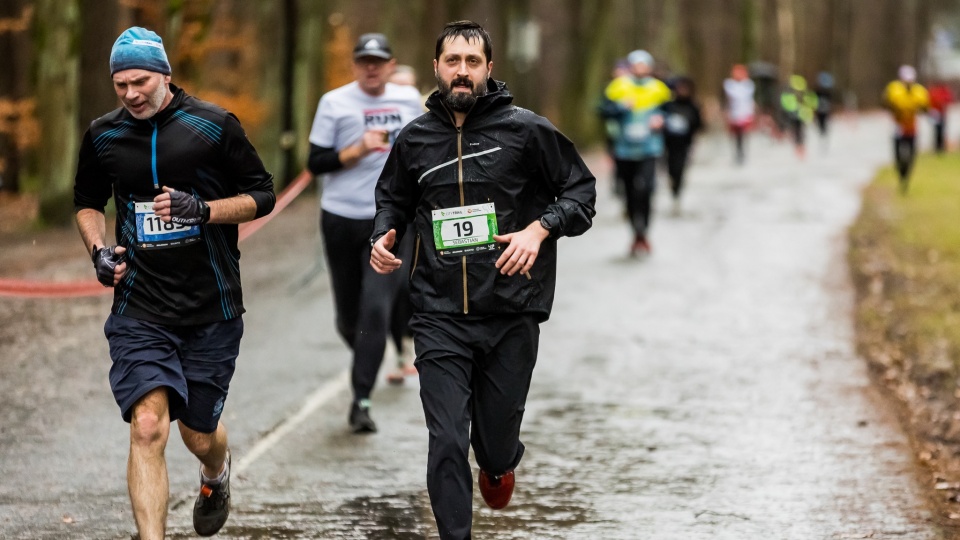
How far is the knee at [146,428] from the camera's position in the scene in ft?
17.9

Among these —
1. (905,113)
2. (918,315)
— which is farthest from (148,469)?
(905,113)

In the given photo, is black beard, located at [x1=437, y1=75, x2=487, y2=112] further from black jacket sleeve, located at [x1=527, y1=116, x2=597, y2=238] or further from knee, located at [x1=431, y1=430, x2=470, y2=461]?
knee, located at [x1=431, y1=430, x2=470, y2=461]

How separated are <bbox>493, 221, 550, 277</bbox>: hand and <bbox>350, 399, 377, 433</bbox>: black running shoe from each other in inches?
125

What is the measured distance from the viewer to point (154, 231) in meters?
5.69

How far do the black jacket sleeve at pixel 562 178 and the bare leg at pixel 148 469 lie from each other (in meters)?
1.60

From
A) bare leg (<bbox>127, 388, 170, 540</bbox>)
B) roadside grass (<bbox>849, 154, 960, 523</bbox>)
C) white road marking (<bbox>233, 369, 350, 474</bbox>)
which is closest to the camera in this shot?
bare leg (<bbox>127, 388, 170, 540</bbox>)

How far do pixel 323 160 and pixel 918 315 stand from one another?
615 centimetres

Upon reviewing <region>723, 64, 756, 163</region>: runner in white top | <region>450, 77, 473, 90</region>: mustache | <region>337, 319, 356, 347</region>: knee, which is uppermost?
<region>450, 77, 473, 90</region>: mustache

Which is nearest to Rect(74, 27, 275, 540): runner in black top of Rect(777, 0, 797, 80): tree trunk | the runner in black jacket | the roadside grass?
the runner in black jacket

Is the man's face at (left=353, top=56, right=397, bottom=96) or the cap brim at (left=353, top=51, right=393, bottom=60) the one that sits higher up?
the cap brim at (left=353, top=51, right=393, bottom=60)

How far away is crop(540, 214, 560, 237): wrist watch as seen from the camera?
5641 mm

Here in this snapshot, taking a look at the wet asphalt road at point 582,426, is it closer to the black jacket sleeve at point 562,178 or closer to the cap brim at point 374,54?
the black jacket sleeve at point 562,178

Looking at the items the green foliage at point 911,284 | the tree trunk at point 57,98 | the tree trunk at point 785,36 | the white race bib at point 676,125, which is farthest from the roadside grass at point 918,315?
the tree trunk at point 785,36

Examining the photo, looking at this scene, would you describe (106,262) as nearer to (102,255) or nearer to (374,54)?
(102,255)
